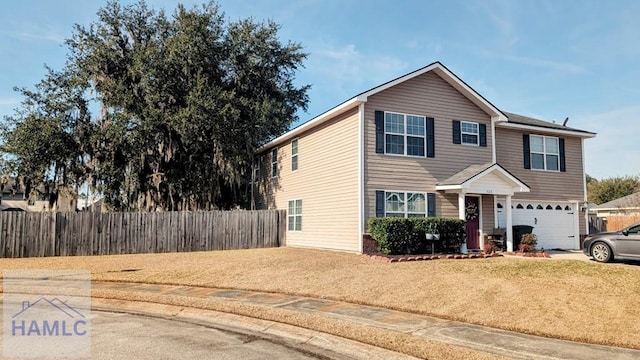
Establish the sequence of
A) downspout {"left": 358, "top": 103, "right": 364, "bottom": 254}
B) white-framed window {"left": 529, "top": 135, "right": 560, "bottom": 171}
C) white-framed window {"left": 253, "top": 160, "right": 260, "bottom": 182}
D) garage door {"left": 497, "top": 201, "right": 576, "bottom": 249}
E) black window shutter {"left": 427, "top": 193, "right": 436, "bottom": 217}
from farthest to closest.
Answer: white-framed window {"left": 253, "top": 160, "right": 260, "bottom": 182} → white-framed window {"left": 529, "top": 135, "right": 560, "bottom": 171} → garage door {"left": 497, "top": 201, "right": 576, "bottom": 249} → black window shutter {"left": 427, "top": 193, "right": 436, "bottom": 217} → downspout {"left": 358, "top": 103, "right": 364, "bottom": 254}

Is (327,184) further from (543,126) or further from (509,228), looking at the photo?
(543,126)

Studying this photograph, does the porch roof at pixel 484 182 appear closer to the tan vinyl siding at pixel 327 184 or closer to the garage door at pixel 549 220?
the garage door at pixel 549 220

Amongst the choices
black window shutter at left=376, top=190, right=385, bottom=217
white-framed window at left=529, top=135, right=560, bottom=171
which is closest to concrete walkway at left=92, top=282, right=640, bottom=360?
black window shutter at left=376, top=190, right=385, bottom=217

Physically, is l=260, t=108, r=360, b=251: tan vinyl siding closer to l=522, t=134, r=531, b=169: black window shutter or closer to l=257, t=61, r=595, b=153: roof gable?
l=257, t=61, r=595, b=153: roof gable

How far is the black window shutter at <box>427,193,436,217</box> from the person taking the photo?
51.4ft

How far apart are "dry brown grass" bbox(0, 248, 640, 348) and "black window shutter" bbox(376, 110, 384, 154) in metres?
3.90

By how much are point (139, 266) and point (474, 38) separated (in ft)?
47.0

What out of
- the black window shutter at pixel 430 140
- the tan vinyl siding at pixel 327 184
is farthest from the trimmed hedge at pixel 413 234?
the black window shutter at pixel 430 140

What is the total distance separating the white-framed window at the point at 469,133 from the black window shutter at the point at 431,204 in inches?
108

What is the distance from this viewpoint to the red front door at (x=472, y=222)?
53.3 ft

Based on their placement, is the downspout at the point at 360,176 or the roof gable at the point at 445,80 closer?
the downspout at the point at 360,176

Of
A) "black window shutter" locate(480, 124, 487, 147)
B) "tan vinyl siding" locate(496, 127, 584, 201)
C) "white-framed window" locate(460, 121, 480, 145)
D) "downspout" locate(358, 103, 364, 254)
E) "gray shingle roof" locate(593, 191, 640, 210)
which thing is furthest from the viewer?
"gray shingle roof" locate(593, 191, 640, 210)

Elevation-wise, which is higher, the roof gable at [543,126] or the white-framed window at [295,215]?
the roof gable at [543,126]

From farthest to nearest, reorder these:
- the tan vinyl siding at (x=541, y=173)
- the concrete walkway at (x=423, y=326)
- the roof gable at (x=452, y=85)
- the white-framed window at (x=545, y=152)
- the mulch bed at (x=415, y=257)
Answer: the white-framed window at (x=545, y=152)
the tan vinyl siding at (x=541, y=173)
the roof gable at (x=452, y=85)
the mulch bed at (x=415, y=257)
the concrete walkway at (x=423, y=326)
